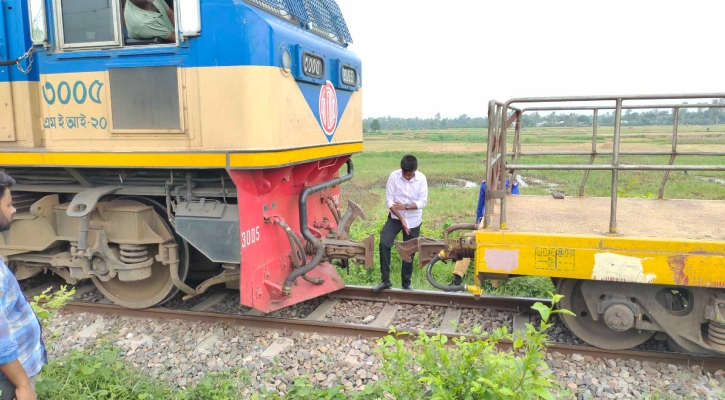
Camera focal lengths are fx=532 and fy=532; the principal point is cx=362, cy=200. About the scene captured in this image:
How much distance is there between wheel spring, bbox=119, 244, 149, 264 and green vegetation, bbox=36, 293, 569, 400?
811 mm

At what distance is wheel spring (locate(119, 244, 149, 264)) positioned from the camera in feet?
16.5

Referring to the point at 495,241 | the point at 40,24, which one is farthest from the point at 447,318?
the point at 40,24

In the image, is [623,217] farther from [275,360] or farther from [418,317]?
[275,360]

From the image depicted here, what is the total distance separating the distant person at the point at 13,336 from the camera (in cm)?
234

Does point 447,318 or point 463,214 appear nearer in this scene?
point 447,318

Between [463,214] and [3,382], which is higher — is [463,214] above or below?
below

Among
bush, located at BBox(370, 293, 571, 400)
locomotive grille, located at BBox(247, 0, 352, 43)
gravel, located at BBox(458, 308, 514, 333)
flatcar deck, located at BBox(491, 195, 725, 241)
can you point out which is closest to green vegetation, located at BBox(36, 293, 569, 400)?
bush, located at BBox(370, 293, 571, 400)

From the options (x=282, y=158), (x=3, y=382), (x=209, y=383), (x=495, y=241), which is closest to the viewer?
(x=3, y=382)

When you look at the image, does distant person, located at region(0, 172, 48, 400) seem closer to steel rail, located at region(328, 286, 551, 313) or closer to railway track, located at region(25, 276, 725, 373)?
railway track, located at region(25, 276, 725, 373)

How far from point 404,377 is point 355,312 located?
2.60m

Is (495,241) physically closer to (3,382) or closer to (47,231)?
(3,382)

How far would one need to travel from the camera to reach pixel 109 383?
3.81 meters

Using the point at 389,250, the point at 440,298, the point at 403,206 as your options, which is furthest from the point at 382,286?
the point at 403,206

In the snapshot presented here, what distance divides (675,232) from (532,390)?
2.49 meters
